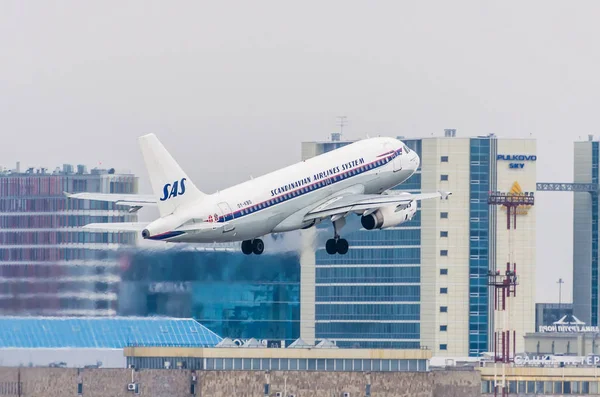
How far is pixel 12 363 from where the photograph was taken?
500ft

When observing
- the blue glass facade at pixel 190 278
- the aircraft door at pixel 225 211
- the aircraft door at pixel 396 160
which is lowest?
the blue glass facade at pixel 190 278

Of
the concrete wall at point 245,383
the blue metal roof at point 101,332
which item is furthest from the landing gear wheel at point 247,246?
the concrete wall at point 245,383

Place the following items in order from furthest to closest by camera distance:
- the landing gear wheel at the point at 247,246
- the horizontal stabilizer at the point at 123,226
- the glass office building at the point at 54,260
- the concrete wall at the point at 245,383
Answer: the concrete wall at the point at 245,383
the glass office building at the point at 54,260
the landing gear wheel at the point at 247,246
the horizontal stabilizer at the point at 123,226

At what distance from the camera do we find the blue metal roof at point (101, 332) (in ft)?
493

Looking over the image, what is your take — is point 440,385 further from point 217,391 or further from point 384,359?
point 217,391

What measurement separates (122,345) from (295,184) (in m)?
61.5

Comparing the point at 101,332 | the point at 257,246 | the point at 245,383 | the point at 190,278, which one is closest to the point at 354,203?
the point at 257,246

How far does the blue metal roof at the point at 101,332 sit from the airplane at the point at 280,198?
113 feet

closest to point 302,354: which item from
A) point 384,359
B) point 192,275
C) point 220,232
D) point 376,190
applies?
point 384,359

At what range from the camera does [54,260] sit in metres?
145

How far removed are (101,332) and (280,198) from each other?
54.7m

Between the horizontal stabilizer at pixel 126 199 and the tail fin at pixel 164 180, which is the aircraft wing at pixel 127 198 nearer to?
the horizontal stabilizer at pixel 126 199

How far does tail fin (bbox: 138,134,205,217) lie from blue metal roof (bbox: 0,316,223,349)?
39518 mm

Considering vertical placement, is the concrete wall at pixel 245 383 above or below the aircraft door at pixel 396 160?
below
